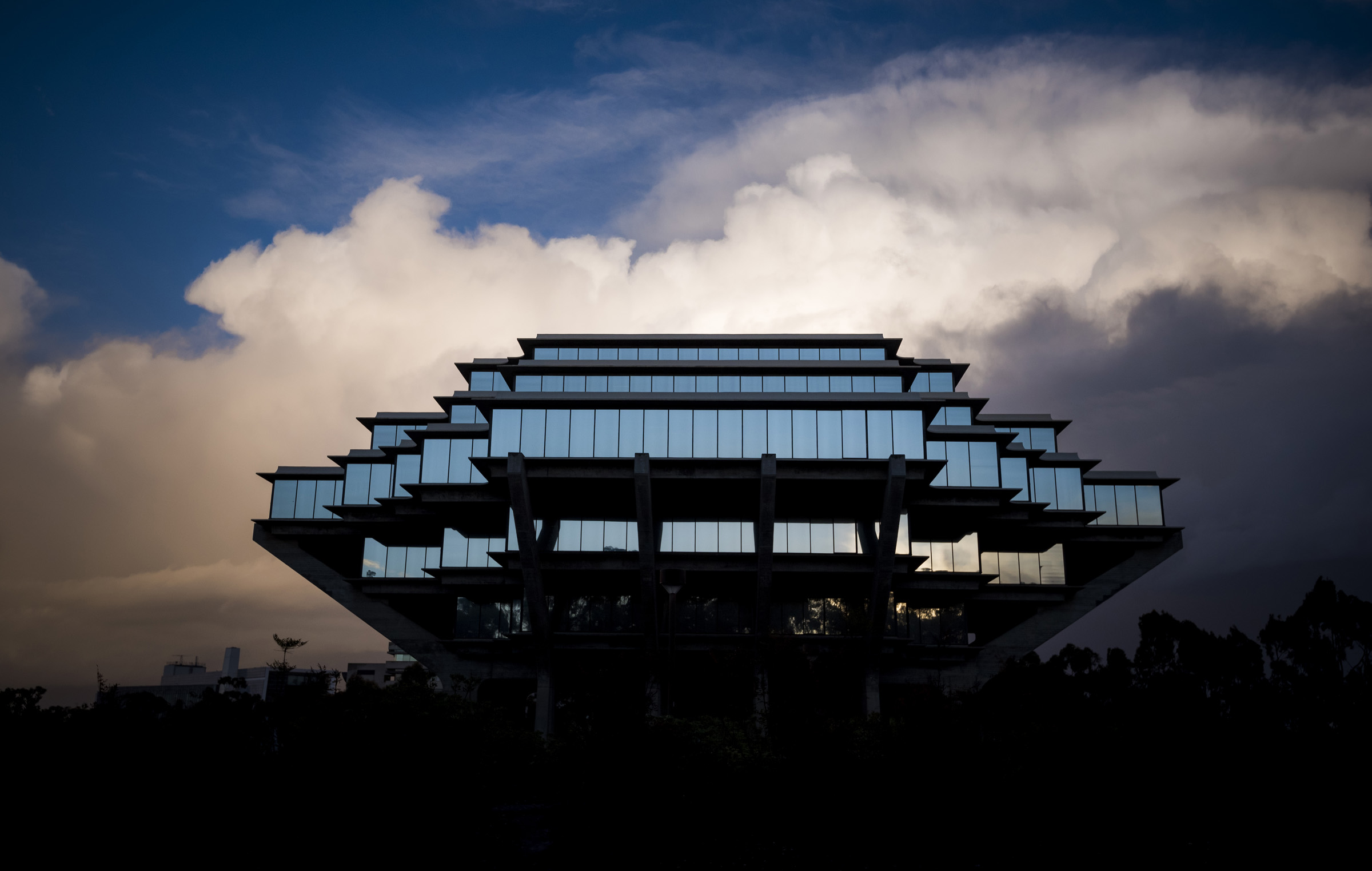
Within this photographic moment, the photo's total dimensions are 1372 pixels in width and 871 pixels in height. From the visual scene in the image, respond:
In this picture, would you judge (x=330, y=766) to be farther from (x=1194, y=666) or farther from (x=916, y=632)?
(x=916, y=632)

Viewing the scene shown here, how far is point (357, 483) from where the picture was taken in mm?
56969

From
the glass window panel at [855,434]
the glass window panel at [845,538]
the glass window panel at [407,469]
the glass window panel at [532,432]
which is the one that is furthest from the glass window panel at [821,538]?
the glass window panel at [407,469]

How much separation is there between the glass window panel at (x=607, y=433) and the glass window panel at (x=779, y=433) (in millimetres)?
Answer: 8232

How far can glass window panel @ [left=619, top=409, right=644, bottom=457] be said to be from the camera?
47.9 metres

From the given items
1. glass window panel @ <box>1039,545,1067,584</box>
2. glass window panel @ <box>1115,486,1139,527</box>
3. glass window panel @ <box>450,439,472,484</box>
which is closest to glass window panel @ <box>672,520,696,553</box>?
glass window panel @ <box>450,439,472,484</box>

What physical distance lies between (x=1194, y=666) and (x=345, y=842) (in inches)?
1212

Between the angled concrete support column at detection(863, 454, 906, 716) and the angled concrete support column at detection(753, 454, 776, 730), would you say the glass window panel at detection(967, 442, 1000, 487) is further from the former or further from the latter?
the angled concrete support column at detection(753, 454, 776, 730)

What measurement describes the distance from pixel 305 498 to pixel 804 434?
33.3 meters

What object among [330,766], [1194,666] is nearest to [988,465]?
[1194,666]

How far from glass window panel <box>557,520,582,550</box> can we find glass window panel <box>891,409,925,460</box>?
17540 mm

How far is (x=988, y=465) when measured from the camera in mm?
50500

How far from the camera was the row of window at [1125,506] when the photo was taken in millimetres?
57719

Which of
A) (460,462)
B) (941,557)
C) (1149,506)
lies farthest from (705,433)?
(1149,506)

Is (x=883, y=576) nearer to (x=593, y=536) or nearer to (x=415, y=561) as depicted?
(x=593, y=536)
